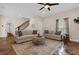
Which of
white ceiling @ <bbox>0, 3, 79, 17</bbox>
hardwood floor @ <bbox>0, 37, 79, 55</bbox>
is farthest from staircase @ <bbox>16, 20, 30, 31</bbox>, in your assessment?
hardwood floor @ <bbox>0, 37, 79, 55</bbox>

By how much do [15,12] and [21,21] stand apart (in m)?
0.19

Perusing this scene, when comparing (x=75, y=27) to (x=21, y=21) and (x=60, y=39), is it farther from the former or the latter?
(x=21, y=21)

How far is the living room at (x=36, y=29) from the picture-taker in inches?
70.1

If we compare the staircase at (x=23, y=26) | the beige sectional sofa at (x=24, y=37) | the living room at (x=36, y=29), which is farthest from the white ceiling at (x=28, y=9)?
the beige sectional sofa at (x=24, y=37)

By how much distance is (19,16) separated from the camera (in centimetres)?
182

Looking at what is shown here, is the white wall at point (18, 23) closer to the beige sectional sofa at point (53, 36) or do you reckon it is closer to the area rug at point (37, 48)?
the beige sectional sofa at point (53, 36)

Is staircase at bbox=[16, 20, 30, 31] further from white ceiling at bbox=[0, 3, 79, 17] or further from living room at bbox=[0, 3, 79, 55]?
white ceiling at bbox=[0, 3, 79, 17]

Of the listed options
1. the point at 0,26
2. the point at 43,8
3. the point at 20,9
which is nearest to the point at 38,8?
the point at 43,8

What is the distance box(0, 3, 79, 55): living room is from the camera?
1.78m

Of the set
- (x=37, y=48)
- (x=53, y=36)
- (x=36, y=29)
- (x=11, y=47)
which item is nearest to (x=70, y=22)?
(x=53, y=36)

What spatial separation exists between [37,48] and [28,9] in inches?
28.5

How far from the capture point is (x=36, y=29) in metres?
1.84

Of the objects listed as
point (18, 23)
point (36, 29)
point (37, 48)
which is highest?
point (18, 23)

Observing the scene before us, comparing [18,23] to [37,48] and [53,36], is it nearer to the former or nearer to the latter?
[37,48]
